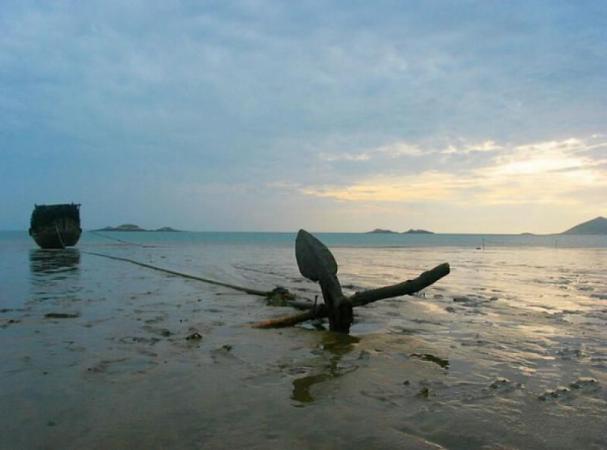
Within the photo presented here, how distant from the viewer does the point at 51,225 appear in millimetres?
46500

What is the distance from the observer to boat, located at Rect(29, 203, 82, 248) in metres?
46.3

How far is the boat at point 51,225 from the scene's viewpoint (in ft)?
152

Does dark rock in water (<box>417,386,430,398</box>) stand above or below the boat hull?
below

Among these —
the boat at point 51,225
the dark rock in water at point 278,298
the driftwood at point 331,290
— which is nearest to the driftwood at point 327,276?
the driftwood at point 331,290

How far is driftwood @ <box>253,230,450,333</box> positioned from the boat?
44136 millimetres

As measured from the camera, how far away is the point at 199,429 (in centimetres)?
403

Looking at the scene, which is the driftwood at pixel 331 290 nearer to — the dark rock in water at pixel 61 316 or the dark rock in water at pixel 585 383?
the dark rock in water at pixel 585 383

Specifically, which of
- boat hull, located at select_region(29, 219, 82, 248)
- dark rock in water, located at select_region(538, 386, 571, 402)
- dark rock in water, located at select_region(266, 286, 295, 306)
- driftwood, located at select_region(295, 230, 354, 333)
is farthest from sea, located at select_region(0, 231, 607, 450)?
boat hull, located at select_region(29, 219, 82, 248)

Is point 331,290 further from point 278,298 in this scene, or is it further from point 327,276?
point 278,298

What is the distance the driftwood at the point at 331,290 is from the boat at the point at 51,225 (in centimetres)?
4414

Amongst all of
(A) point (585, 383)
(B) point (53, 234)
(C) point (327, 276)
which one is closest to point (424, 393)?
(A) point (585, 383)

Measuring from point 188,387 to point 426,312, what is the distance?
284 inches

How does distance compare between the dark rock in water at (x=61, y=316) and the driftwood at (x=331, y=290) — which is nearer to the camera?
the driftwood at (x=331, y=290)

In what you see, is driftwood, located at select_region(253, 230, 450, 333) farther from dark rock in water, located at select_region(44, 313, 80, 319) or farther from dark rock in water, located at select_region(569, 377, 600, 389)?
dark rock in water, located at select_region(44, 313, 80, 319)
